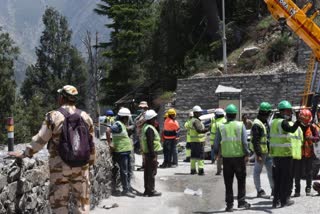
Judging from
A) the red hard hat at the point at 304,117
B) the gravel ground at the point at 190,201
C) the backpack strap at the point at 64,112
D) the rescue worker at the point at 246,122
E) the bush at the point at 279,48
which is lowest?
the gravel ground at the point at 190,201

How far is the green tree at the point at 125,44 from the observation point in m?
44.9

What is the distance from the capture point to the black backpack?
6.14 m

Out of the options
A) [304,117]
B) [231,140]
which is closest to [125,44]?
[304,117]

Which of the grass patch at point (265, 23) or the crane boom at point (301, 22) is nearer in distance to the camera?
the crane boom at point (301, 22)

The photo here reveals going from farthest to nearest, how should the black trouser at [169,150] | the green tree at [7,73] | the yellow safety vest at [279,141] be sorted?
the green tree at [7,73] < the black trouser at [169,150] < the yellow safety vest at [279,141]

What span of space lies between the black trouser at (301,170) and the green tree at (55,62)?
59.4 metres

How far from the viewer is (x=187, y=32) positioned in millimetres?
36469

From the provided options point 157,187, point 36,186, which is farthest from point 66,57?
point 36,186

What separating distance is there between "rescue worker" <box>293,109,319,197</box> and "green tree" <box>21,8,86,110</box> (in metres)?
59.3

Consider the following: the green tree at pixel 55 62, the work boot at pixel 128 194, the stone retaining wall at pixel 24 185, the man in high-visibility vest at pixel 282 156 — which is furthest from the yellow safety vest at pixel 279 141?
the green tree at pixel 55 62

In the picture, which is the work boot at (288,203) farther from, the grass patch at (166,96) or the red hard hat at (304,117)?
the grass patch at (166,96)

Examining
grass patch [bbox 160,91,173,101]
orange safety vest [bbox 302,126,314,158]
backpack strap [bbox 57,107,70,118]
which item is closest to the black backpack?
backpack strap [bbox 57,107,70,118]

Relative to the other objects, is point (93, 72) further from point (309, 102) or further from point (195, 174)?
point (195, 174)

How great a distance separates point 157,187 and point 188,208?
98.6 inches
